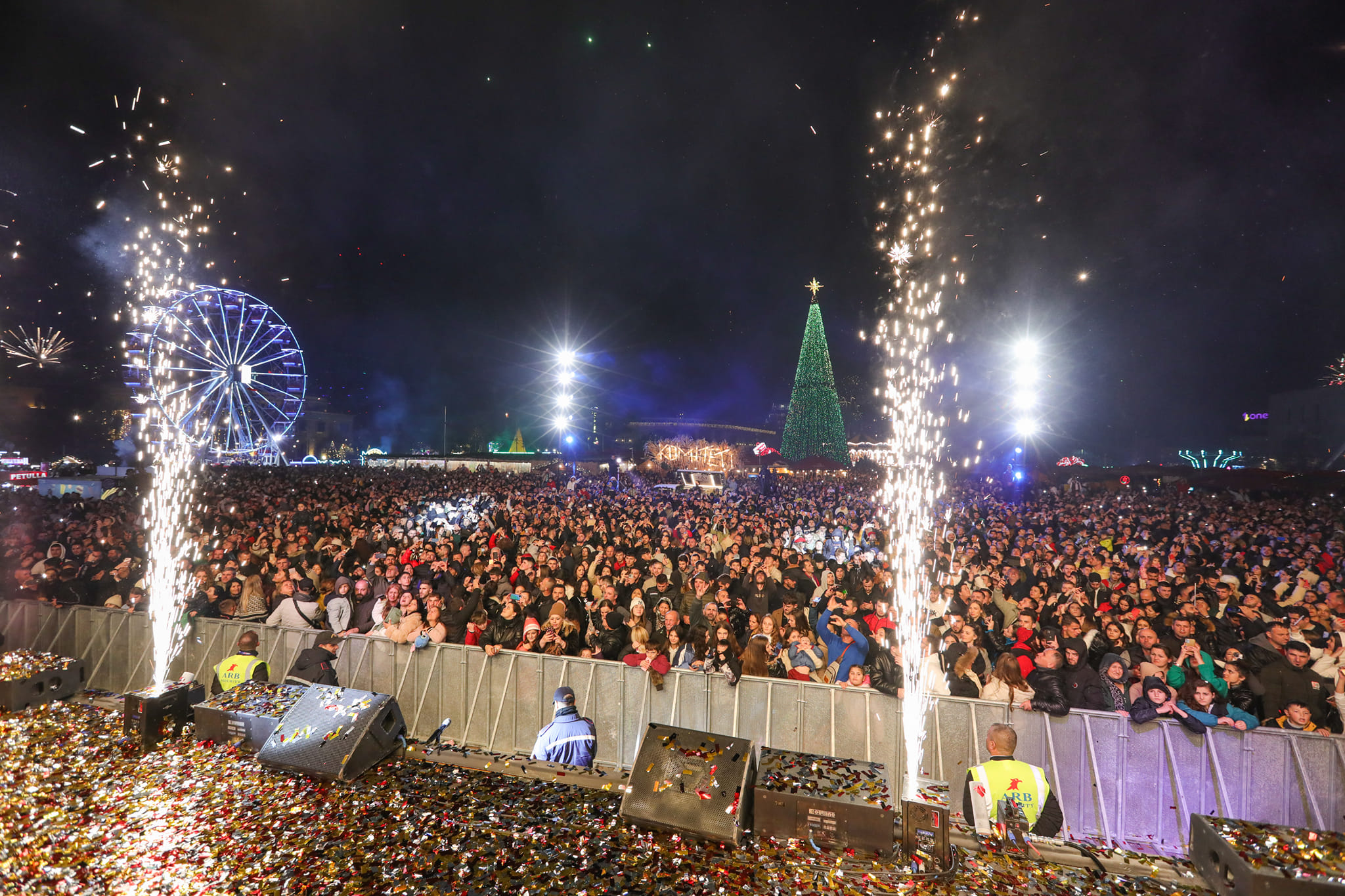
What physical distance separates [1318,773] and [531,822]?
5994 mm

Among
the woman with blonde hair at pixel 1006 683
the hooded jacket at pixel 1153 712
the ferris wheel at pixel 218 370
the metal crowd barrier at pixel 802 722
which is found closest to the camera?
the metal crowd barrier at pixel 802 722

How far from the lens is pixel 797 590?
910cm

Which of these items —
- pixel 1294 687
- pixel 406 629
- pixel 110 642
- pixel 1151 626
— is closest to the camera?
pixel 1294 687

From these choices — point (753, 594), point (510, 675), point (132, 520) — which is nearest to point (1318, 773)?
point (753, 594)

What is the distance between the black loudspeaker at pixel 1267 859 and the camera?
253 cm

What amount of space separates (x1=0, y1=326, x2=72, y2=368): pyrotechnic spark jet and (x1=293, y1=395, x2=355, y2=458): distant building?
2840cm

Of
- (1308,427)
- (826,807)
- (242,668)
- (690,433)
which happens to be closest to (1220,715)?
(826,807)

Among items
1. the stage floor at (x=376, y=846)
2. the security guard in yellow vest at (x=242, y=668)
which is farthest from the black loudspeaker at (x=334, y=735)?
the security guard in yellow vest at (x=242, y=668)

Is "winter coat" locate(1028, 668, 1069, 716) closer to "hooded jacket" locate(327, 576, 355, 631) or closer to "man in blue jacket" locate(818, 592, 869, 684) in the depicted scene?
"man in blue jacket" locate(818, 592, 869, 684)

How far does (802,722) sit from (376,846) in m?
3.84

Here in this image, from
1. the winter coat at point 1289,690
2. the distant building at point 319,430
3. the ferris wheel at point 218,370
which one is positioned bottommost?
the winter coat at point 1289,690

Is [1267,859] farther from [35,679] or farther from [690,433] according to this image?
[690,433]

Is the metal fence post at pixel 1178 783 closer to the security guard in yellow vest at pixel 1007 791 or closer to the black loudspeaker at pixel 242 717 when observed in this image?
the security guard in yellow vest at pixel 1007 791

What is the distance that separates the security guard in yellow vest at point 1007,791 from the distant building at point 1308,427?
56.5 meters
